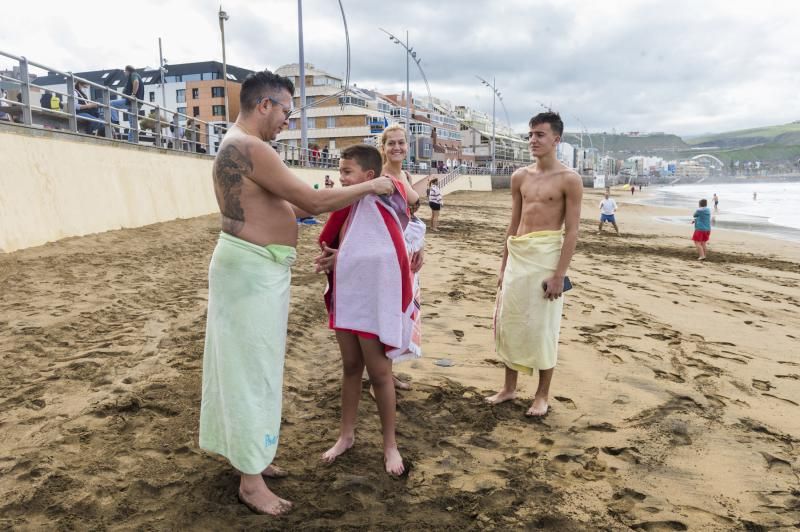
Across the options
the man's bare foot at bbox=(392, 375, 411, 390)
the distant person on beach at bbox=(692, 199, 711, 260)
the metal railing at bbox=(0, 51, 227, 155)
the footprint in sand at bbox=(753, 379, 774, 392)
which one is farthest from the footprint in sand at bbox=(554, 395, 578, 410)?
the distant person on beach at bbox=(692, 199, 711, 260)

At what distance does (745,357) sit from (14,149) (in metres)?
9.47

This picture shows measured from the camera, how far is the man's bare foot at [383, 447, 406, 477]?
109 inches

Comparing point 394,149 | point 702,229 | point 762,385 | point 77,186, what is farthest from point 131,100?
point 702,229

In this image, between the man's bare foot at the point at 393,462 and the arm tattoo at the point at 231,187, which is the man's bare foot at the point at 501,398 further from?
the arm tattoo at the point at 231,187

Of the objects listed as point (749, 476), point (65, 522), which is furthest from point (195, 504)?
point (749, 476)

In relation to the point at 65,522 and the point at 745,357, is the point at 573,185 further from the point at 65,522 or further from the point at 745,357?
the point at 65,522

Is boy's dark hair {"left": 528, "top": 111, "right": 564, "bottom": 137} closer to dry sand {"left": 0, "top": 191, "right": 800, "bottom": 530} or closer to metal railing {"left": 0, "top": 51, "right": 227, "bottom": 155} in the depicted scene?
dry sand {"left": 0, "top": 191, "right": 800, "bottom": 530}

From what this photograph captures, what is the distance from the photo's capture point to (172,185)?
1274 cm

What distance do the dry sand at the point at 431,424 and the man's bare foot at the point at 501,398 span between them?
5 centimetres

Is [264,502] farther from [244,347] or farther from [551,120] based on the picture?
[551,120]

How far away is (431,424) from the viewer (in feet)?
11.1

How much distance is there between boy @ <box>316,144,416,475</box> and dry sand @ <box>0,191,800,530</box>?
520 millimetres

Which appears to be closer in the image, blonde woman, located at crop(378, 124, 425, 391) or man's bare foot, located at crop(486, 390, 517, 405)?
blonde woman, located at crop(378, 124, 425, 391)

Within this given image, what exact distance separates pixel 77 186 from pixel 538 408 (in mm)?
8717
